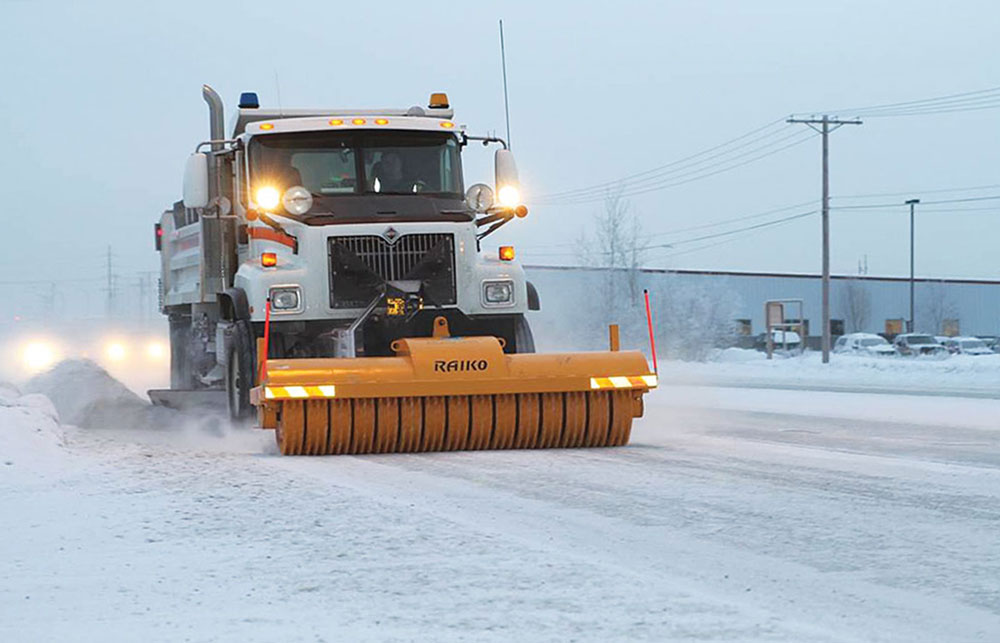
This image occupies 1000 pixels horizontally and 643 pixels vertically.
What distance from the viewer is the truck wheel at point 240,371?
12.0 metres

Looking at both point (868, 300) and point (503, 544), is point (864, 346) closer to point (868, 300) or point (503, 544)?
point (868, 300)

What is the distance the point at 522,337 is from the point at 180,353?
6488 mm

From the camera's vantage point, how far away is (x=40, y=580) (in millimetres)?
5371

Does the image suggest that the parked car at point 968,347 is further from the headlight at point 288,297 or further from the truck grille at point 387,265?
the headlight at point 288,297

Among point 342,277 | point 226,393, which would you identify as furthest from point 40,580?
point 226,393

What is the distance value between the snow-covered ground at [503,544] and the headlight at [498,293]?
77.0 inches

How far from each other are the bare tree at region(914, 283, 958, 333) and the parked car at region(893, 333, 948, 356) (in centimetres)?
2463

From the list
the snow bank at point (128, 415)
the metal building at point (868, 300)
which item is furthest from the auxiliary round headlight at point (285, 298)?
the metal building at point (868, 300)

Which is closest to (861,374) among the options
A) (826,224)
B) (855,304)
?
(826,224)

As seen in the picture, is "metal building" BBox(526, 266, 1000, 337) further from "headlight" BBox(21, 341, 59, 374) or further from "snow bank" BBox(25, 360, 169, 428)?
"snow bank" BBox(25, 360, 169, 428)

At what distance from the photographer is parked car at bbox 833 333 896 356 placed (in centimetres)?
5319

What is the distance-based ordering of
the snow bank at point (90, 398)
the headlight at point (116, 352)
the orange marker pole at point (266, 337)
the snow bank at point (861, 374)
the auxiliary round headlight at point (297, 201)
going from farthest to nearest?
the headlight at point (116, 352) < the snow bank at point (861, 374) < the snow bank at point (90, 398) < the auxiliary round headlight at point (297, 201) < the orange marker pole at point (266, 337)

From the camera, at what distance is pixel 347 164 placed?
12.3 m

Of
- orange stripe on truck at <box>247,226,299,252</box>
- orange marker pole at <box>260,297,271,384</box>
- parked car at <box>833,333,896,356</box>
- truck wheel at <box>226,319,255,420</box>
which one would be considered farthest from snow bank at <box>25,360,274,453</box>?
parked car at <box>833,333,896,356</box>
